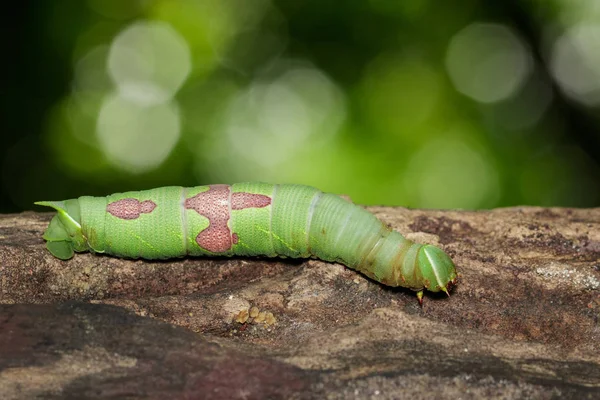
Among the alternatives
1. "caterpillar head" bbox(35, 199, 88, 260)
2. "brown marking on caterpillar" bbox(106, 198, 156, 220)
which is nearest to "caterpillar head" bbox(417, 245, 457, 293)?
"brown marking on caterpillar" bbox(106, 198, 156, 220)

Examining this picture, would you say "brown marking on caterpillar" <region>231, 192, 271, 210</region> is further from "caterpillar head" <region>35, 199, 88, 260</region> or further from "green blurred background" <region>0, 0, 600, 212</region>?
"green blurred background" <region>0, 0, 600, 212</region>

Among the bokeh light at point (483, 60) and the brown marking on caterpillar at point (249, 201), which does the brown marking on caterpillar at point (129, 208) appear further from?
the bokeh light at point (483, 60)

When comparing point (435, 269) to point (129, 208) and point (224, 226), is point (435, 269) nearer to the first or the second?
point (224, 226)

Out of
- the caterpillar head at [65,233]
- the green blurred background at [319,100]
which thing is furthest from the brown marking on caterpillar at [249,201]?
the green blurred background at [319,100]

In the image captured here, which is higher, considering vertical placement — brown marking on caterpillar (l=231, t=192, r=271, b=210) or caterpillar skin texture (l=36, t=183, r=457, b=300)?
brown marking on caterpillar (l=231, t=192, r=271, b=210)

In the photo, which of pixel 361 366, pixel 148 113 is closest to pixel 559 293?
pixel 361 366

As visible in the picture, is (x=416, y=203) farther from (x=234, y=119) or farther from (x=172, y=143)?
(x=172, y=143)

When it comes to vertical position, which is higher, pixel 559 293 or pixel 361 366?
pixel 559 293
